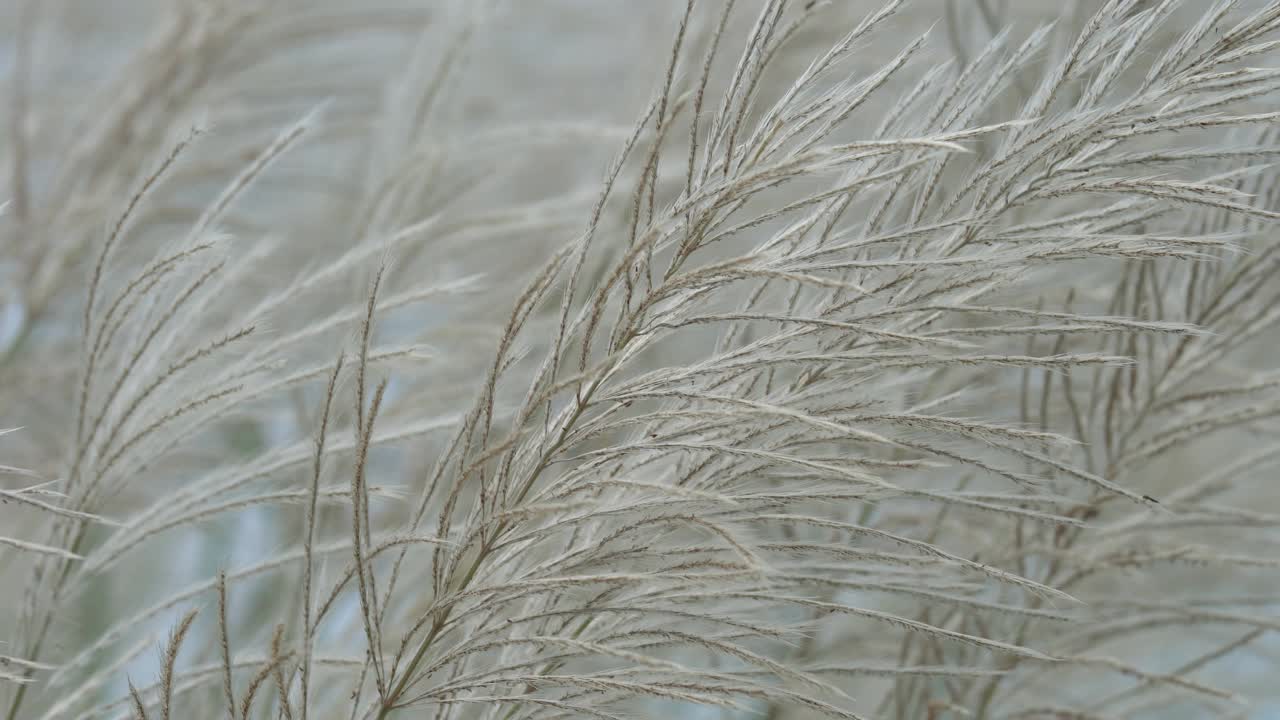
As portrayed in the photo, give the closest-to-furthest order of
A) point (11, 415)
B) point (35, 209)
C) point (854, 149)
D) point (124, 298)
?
point (854, 149) < point (124, 298) < point (35, 209) < point (11, 415)

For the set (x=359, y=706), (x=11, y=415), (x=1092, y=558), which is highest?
(x=11, y=415)

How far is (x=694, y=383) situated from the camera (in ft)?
1.39

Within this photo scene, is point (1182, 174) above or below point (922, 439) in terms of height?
above

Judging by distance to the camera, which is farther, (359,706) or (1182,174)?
(1182,174)

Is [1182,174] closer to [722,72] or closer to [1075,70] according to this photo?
[1075,70]

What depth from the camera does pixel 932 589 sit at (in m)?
0.46

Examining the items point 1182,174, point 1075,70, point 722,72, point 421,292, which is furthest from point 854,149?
point 722,72

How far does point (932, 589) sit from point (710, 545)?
11 centimetres

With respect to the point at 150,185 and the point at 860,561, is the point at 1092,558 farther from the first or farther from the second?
the point at 150,185

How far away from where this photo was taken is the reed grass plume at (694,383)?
389mm

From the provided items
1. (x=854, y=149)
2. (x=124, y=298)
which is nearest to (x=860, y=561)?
(x=854, y=149)

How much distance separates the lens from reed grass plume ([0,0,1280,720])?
0.39 meters

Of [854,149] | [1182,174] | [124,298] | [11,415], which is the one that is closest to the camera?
[854,149]

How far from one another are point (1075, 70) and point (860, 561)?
0.66 ft
